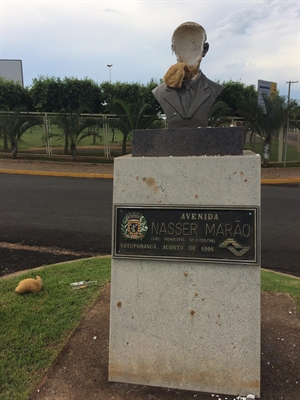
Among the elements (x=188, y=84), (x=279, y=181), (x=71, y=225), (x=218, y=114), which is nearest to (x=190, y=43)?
(x=188, y=84)

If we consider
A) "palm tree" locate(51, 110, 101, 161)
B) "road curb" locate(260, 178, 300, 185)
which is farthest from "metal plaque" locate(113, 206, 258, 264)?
"palm tree" locate(51, 110, 101, 161)

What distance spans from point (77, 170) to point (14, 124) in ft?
13.4

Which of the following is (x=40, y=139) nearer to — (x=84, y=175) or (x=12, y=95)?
(x=84, y=175)

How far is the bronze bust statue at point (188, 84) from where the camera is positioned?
271 cm

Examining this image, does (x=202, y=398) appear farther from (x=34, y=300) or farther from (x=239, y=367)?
(x=34, y=300)

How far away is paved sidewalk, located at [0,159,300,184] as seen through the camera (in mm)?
12922

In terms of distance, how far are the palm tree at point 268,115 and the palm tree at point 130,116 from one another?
3777mm

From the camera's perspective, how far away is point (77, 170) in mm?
14031

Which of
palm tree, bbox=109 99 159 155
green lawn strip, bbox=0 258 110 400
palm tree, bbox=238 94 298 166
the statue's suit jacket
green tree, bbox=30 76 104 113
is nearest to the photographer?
green lawn strip, bbox=0 258 110 400

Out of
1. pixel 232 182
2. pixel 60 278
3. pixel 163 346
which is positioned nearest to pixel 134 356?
pixel 163 346

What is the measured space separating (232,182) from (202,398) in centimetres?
144

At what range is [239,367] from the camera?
2.43 metres

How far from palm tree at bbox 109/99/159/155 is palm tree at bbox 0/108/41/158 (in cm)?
365

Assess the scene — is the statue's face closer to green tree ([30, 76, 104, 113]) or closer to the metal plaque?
the metal plaque
